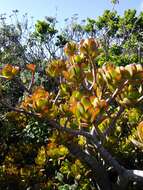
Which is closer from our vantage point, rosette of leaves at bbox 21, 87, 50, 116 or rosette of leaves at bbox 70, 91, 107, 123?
rosette of leaves at bbox 70, 91, 107, 123

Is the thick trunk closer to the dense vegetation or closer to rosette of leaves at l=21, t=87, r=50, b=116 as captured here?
the dense vegetation

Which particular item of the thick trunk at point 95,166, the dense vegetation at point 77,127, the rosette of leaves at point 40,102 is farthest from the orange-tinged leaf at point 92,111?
the thick trunk at point 95,166

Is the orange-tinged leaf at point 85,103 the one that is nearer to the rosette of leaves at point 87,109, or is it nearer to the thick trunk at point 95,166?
the rosette of leaves at point 87,109

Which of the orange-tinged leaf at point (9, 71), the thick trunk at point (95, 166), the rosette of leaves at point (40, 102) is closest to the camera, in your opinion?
the rosette of leaves at point (40, 102)

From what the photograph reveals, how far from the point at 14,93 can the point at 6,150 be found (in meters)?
3.94

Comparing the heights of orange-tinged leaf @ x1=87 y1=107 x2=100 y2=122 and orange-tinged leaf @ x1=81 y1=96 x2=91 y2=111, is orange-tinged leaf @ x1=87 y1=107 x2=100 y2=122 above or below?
below

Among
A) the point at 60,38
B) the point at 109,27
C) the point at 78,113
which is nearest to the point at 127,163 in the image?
the point at 78,113

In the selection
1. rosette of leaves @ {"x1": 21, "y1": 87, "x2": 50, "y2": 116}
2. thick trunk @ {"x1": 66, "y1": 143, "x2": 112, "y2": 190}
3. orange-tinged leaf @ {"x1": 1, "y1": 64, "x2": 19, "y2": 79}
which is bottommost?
thick trunk @ {"x1": 66, "y1": 143, "x2": 112, "y2": 190}

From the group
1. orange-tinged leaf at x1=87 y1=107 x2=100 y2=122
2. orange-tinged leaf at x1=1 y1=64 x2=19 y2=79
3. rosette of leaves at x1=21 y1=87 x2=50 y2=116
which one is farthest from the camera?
orange-tinged leaf at x1=1 y1=64 x2=19 y2=79

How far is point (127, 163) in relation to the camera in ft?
13.8

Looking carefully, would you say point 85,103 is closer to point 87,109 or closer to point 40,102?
point 87,109

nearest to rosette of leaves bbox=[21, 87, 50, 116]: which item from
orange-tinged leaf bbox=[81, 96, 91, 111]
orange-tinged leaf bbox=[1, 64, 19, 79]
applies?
orange-tinged leaf bbox=[81, 96, 91, 111]

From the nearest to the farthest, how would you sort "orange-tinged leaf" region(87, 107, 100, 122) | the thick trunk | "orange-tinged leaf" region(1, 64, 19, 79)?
"orange-tinged leaf" region(87, 107, 100, 122) < "orange-tinged leaf" region(1, 64, 19, 79) < the thick trunk

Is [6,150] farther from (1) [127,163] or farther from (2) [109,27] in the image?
(2) [109,27]
